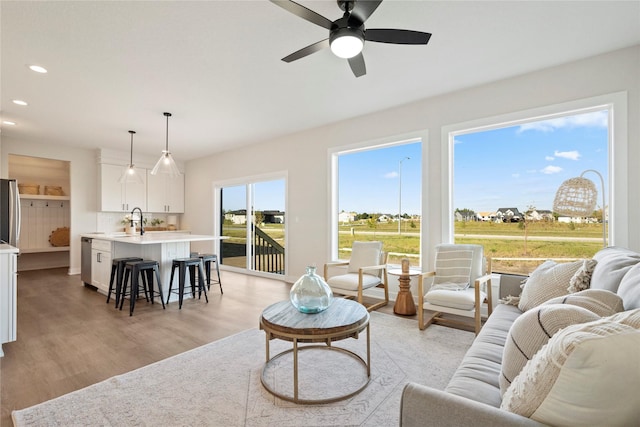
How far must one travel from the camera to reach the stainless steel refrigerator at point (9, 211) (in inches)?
167

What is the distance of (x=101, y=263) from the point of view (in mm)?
4898

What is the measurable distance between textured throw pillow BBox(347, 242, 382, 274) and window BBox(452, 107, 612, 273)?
1.03 m

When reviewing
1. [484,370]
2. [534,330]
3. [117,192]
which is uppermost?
[117,192]

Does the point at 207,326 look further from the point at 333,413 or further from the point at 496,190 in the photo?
the point at 496,190

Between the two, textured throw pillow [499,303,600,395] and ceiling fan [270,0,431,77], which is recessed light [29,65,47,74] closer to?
ceiling fan [270,0,431,77]

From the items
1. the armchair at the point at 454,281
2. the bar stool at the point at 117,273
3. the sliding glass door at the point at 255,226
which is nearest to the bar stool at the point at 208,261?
the bar stool at the point at 117,273

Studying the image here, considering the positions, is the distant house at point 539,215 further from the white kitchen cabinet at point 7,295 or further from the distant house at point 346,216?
the white kitchen cabinet at point 7,295

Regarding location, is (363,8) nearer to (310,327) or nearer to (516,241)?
(310,327)

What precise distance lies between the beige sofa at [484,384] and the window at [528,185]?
120 cm

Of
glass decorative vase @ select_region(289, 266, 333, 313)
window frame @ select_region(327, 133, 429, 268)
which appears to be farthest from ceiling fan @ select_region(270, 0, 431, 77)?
window frame @ select_region(327, 133, 429, 268)

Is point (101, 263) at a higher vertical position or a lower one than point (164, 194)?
lower

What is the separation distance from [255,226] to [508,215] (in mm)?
4601

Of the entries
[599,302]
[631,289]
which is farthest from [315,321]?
[631,289]

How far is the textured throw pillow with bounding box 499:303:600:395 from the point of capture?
3.58 ft
